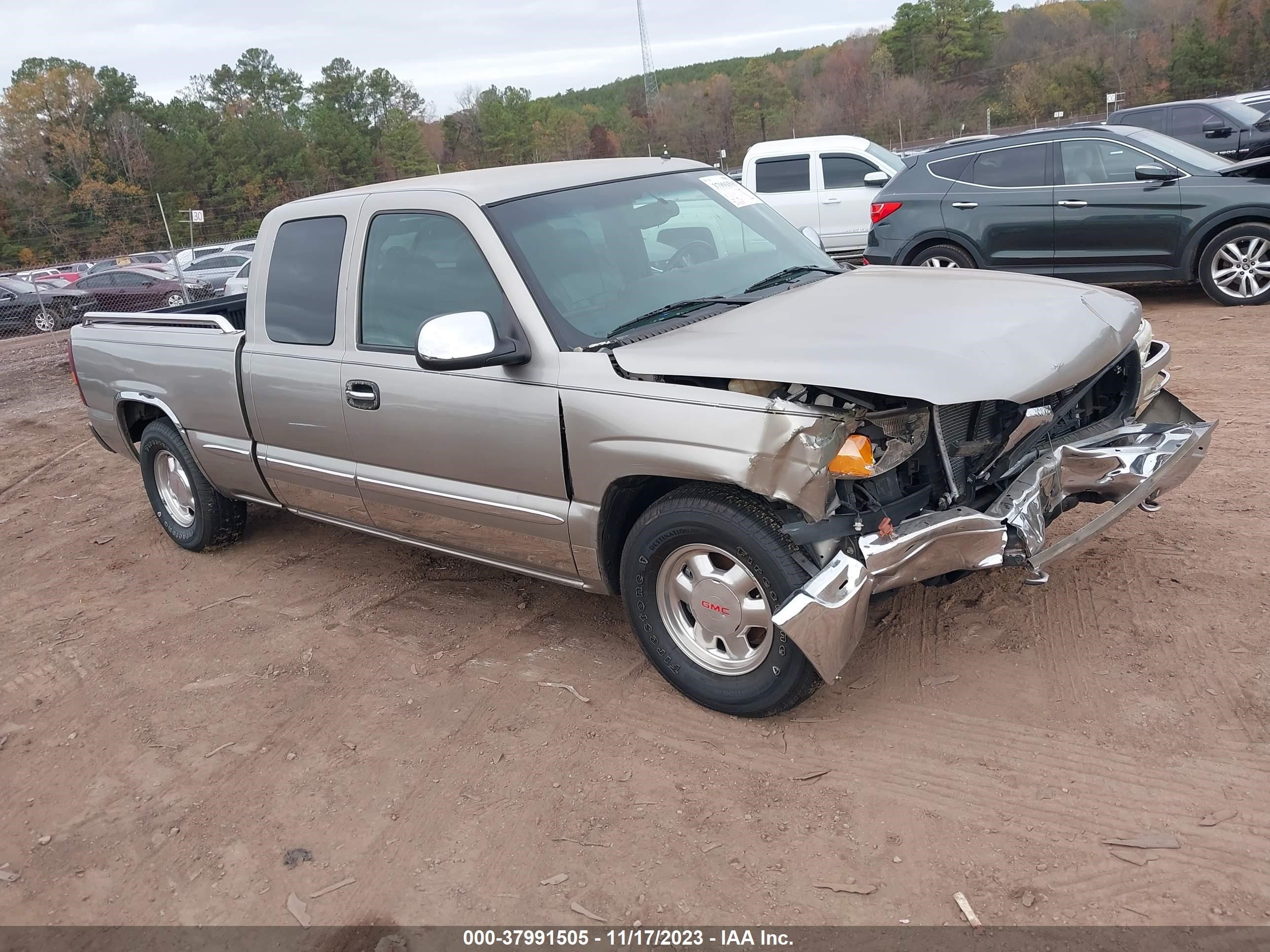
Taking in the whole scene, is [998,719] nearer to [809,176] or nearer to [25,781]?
[25,781]

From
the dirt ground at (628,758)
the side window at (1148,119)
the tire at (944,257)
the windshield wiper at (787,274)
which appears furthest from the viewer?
the side window at (1148,119)

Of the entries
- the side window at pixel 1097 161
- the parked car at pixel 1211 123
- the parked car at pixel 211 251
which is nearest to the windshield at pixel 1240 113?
the parked car at pixel 1211 123

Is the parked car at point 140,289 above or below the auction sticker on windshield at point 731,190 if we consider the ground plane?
below

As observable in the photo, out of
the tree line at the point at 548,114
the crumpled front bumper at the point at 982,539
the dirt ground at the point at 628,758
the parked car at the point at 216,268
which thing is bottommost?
the dirt ground at the point at 628,758

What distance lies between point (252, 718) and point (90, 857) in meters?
0.83

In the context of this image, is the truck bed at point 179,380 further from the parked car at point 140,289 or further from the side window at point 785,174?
the parked car at point 140,289

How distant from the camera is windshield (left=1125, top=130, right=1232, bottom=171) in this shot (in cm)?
899

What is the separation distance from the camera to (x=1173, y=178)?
29.0 ft

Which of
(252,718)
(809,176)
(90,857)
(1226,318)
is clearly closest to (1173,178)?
(1226,318)

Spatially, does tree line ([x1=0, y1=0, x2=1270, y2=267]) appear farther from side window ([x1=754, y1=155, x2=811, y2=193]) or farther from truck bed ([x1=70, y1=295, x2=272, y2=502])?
truck bed ([x1=70, y1=295, x2=272, y2=502])

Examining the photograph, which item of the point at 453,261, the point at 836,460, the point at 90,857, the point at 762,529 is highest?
the point at 453,261

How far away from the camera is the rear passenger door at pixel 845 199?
13.5 meters

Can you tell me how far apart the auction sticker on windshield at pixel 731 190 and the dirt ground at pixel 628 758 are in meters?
1.96

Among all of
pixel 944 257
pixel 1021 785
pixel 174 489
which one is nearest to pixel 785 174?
pixel 944 257
